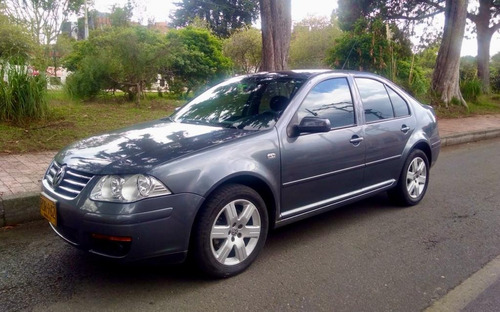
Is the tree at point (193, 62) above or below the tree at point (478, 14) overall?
below

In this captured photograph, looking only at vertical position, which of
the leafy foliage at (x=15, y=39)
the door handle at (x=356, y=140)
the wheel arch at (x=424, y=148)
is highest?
the leafy foliage at (x=15, y=39)

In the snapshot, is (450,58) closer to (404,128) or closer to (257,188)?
(404,128)

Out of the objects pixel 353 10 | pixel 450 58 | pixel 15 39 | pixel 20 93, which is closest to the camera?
pixel 20 93

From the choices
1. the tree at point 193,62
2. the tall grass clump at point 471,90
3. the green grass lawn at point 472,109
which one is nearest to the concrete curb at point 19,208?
the tree at point 193,62

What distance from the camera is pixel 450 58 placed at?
1461cm

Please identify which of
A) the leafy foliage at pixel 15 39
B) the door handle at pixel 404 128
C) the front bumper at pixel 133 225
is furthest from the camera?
the leafy foliage at pixel 15 39

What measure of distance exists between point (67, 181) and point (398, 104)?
357 centimetres

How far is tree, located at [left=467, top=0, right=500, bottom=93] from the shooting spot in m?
21.4

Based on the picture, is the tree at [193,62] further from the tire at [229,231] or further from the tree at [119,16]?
the tire at [229,231]

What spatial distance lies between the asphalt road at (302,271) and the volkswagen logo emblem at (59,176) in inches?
26.8

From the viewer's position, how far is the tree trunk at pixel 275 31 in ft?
29.8

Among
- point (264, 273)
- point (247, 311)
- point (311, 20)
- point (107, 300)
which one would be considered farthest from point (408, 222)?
point (311, 20)

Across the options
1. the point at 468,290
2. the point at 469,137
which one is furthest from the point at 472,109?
the point at 468,290

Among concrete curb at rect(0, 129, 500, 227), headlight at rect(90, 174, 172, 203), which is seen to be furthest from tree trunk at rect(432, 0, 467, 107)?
headlight at rect(90, 174, 172, 203)
